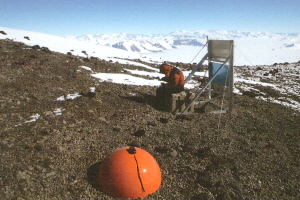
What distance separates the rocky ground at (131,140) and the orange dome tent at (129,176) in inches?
9.3

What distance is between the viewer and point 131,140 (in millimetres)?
6668

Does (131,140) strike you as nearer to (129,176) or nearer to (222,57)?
(129,176)

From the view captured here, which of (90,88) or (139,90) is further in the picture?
(139,90)

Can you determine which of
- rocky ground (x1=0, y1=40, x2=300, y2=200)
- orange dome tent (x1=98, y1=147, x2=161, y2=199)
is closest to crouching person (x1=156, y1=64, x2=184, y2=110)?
rocky ground (x1=0, y1=40, x2=300, y2=200)

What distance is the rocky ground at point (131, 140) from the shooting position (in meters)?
4.77

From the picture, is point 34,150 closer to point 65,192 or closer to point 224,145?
point 65,192

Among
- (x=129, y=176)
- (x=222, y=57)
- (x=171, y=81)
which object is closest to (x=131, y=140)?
(x=129, y=176)

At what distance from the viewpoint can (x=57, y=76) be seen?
38.4ft

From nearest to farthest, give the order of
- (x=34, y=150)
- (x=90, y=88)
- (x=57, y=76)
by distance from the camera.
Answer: (x=34, y=150), (x=90, y=88), (x=57, y=76)

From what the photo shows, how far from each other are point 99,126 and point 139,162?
3.28 metres

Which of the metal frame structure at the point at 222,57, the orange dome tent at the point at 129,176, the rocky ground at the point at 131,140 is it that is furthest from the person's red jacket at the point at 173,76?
the orange dome tent at the point at 129,176

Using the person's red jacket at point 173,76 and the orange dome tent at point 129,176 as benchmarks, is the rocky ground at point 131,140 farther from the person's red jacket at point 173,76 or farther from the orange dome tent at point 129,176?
the person's red jacket at point 173,76

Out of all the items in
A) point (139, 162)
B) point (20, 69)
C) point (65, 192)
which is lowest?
point (65, 192)

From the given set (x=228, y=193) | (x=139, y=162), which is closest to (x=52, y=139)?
(x=139, y=162)
